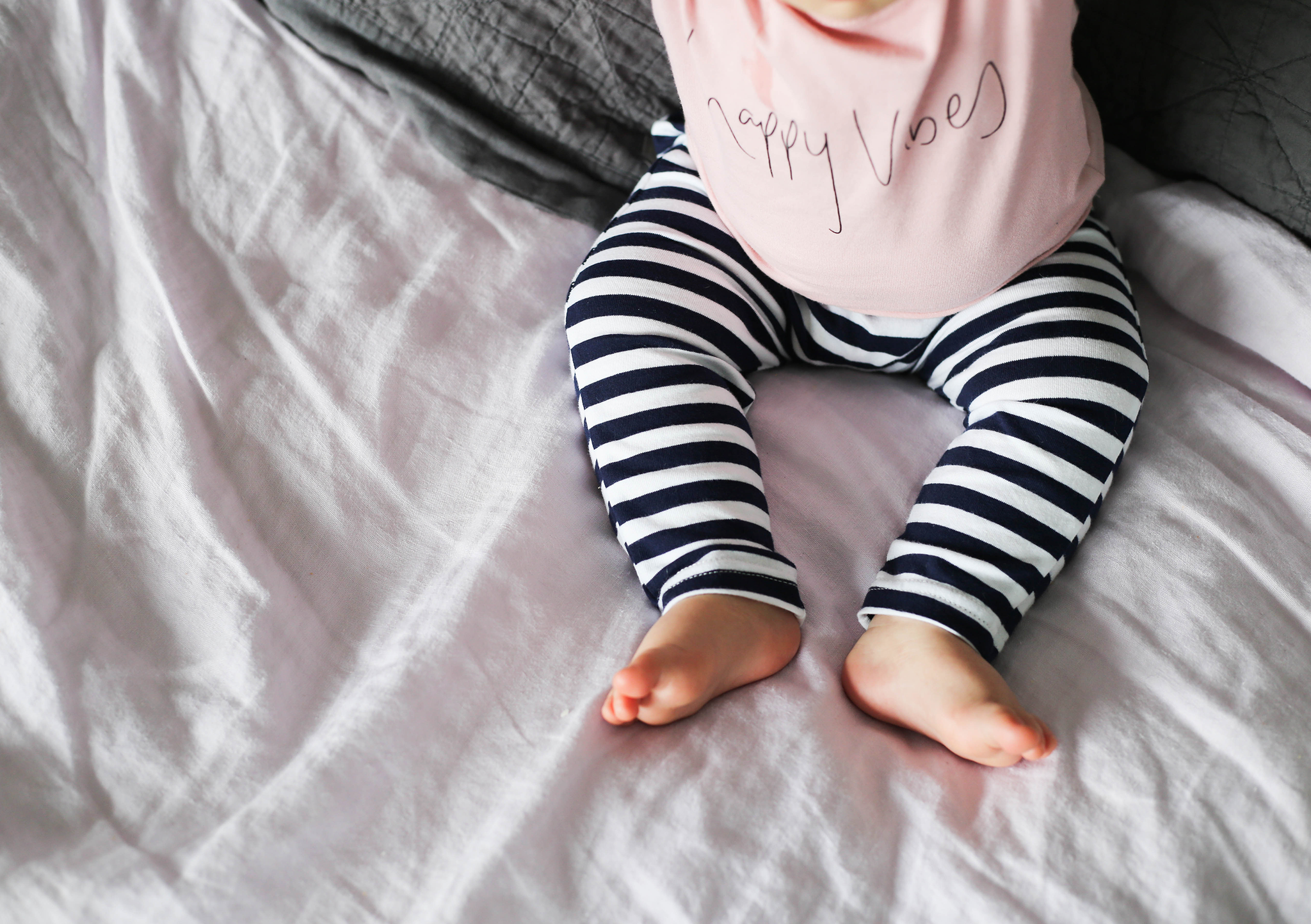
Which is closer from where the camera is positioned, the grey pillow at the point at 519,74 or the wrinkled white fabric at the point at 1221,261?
the wrinkled white fabric at the point at 1221,261

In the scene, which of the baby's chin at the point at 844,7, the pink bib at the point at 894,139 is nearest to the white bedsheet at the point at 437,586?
the pink bib at the point at 894,139

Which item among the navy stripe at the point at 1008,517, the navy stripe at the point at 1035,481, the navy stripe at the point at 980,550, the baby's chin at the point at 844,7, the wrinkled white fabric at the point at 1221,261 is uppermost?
the baby's chin at the point at 844,7

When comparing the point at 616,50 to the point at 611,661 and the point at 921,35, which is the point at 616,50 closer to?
the point at 921,35

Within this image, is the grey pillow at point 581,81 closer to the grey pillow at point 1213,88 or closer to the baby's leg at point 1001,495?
the grey pillow at point 1213,88

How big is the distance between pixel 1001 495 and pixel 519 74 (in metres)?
0.56

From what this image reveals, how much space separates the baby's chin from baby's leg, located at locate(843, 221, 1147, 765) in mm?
221

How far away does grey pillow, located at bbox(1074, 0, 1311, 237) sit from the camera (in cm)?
78

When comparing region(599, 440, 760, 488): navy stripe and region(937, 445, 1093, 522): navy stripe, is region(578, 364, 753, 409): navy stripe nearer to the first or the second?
region(599, 440, 760, 488): navy stripe

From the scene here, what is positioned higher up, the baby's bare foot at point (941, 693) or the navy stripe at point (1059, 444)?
the navy stripe at point (1059, 444)

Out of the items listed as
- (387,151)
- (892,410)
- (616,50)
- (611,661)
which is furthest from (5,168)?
(892,410)

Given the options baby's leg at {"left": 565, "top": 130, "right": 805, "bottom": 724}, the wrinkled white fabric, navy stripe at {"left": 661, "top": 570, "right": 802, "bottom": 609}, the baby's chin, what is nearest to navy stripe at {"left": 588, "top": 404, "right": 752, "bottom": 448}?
baby's leg at {"left": 565, "top": 130, "right": 805, "bottom": 724}

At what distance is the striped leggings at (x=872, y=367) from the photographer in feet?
2.10

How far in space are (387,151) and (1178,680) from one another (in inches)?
28.8

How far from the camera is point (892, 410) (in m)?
0.77
